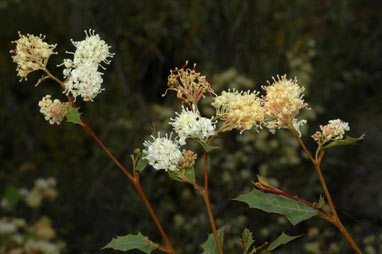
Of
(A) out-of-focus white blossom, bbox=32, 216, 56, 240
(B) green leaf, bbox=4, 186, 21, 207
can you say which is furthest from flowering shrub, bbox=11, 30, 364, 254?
(B) green leaf, bbox=4, 186, 21, 207

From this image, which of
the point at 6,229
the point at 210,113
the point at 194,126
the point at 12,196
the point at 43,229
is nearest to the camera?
the point at 194,126

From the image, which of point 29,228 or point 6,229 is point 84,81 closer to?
point 6,229

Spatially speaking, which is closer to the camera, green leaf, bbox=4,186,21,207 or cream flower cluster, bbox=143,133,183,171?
cream flower cluster, bbox=143,133,183,171

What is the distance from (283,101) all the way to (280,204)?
0.17 metres

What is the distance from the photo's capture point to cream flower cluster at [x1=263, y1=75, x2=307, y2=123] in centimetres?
74

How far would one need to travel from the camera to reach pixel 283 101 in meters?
0.74

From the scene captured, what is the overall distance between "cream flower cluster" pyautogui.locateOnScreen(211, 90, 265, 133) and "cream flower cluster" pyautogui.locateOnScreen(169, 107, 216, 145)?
33 mm

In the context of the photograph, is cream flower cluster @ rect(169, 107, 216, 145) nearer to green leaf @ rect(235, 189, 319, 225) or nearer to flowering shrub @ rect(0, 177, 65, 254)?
green leaf @ rect(235, 189, 319, 225)

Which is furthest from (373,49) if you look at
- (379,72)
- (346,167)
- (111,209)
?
(111,209)

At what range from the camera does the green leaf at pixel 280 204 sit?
72 cm

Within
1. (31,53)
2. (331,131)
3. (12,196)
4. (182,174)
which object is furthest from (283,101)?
(12,196)

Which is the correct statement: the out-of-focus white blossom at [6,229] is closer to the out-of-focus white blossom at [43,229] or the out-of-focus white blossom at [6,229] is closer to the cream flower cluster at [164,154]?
the out-of-focus white blossom at [43,229]

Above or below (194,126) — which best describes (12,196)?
above

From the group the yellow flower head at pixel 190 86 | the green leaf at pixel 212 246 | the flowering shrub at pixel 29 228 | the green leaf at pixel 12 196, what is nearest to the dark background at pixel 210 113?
the flowering shrub at pixel 29 228
